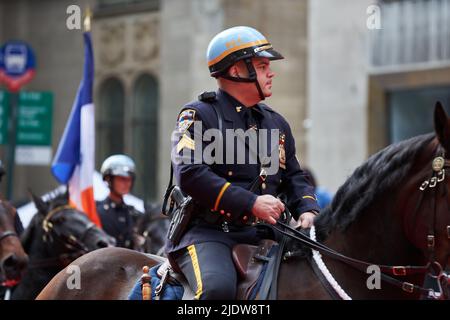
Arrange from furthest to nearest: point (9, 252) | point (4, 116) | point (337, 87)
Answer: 1. point (337, 87)
2. point (4, 116)
3. point (9, 252)

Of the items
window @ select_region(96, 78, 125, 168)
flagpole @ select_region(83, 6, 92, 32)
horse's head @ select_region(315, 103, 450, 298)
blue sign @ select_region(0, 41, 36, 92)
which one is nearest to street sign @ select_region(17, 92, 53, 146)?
blue sign @ select_region(0, 41, 36, 92)

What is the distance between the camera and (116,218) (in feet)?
36.6

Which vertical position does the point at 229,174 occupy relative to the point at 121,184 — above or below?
above

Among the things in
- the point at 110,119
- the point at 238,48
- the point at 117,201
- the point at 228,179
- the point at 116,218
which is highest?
the point at 238,48

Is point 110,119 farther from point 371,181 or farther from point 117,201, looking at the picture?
point 371,181

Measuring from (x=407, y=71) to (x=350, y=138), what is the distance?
154cm

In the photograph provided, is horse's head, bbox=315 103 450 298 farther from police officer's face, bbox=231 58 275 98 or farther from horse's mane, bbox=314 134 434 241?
police officer's face, bbox=231 58 275 98

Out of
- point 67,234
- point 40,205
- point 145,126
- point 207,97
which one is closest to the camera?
point 207,97

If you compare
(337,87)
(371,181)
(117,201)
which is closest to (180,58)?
(337,87)

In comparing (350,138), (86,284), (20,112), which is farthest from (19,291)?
(350,138)

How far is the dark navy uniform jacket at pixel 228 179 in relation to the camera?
5.03 metres

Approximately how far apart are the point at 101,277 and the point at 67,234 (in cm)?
353

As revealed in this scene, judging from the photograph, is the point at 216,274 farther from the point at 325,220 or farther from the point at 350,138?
the point at 350,138

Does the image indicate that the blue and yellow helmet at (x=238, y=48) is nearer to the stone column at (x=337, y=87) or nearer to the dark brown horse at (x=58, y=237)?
the dark brown horse at (x=58, y=237)
